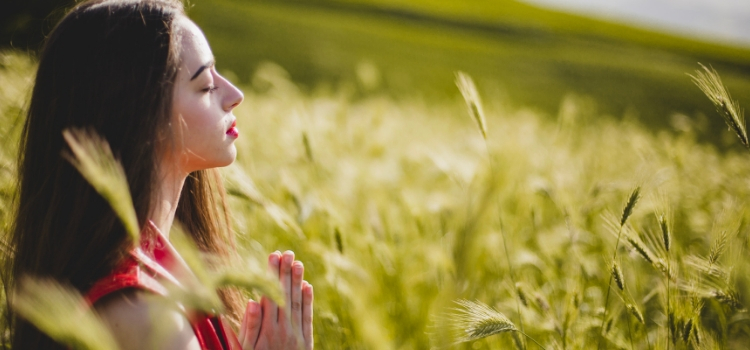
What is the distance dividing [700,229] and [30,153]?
2504 millimetres

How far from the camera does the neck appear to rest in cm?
90

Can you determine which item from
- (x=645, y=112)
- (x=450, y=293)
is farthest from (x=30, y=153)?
(x=645, y=112)

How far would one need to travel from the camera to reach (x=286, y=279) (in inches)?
35.3

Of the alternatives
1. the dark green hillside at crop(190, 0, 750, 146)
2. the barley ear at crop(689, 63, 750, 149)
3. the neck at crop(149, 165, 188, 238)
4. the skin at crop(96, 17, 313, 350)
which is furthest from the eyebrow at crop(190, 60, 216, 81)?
the dark green hillside at crop(190, 0, 750, 146)

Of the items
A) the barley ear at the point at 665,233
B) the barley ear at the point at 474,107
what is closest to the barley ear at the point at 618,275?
A: the barley ear at the point at 665,233

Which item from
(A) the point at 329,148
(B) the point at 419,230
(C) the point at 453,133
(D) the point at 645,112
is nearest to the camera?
(B) the point at 419,230

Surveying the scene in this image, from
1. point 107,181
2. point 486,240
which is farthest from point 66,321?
point 486,240

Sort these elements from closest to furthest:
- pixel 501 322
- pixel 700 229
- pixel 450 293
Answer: pixel 450 293 < pixel 501 322 < pixel 700 229

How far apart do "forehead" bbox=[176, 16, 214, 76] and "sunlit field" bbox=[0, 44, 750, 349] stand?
364 millimetres

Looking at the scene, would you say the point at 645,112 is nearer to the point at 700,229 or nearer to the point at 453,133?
the point at 453,133

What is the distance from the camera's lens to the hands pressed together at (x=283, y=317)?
2.91 ft

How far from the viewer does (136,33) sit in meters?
0.88

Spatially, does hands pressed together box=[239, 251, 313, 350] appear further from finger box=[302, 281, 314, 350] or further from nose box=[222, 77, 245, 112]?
nose box=[222, 77, 245, 112]

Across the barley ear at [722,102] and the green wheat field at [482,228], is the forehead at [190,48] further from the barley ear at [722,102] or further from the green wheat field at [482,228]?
the barley ear at [722,102]
